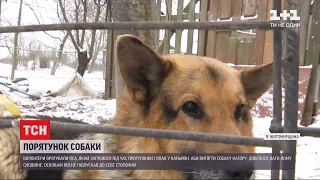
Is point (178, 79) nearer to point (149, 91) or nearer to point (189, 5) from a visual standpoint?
point (149, 91)

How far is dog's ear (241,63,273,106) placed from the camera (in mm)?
2746

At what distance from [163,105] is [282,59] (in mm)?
893

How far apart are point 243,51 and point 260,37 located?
24.6 inches

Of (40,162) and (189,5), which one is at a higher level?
(189,5)

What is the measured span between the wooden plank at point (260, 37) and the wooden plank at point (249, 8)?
150 mm

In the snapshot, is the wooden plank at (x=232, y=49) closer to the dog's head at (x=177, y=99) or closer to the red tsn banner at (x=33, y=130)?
the dog's head at (x=177, y=99)

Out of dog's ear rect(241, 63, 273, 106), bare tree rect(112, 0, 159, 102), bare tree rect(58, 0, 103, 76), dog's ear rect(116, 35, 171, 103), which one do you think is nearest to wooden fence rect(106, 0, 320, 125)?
bare tree rect(112, 0, 159, 102)

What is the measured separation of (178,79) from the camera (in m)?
2.52

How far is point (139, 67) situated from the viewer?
2385 millimetres

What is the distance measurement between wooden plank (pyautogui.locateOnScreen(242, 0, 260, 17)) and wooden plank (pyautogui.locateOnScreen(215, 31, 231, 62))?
66 centimetres

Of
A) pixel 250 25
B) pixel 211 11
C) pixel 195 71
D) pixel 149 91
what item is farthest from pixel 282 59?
pixel 211 11

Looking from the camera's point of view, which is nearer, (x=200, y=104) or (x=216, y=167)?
(x=216, y=167)

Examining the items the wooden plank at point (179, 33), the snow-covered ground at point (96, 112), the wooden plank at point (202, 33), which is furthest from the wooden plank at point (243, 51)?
the snow-covered ground at point (96, 112)

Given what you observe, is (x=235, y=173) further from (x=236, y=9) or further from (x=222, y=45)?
(x=222, y=45)
